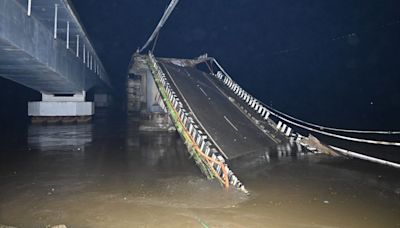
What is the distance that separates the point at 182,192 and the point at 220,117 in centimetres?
930

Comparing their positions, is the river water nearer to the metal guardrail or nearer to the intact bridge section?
the intact bridge section

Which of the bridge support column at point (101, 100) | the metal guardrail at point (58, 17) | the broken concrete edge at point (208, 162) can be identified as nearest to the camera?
the broken concrete edge at point (208, 162)

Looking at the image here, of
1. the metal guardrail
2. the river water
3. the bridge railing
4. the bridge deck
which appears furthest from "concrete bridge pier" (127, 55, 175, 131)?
the river water

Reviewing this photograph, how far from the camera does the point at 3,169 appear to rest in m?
9.91

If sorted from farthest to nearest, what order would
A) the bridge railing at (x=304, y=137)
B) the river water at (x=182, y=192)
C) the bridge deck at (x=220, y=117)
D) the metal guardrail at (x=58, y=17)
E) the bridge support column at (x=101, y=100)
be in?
the bridge support column at (x=101, y=100) → the metal guardrail at (x=58, y=17) → the bridge deck at (x=220, y=117) → the bridge railing at (x=304, y=137) → the river water at (x=182, y=192)

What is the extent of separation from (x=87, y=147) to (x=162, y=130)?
7.95m

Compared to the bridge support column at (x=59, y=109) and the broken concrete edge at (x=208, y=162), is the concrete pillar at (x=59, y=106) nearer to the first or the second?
the bridge support column at (x=59, y=109)

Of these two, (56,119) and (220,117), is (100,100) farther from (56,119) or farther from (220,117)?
(220,117)

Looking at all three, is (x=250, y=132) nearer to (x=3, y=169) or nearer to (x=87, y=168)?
(x=87, y=168)

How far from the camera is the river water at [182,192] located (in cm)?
593

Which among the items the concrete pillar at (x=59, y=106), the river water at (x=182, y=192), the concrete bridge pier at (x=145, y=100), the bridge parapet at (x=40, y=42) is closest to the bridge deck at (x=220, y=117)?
the river water at (x=182, y=192)

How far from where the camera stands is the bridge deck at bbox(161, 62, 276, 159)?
1370cm

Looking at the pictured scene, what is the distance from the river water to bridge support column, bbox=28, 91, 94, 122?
1555 cm

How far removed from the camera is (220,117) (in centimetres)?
1662
